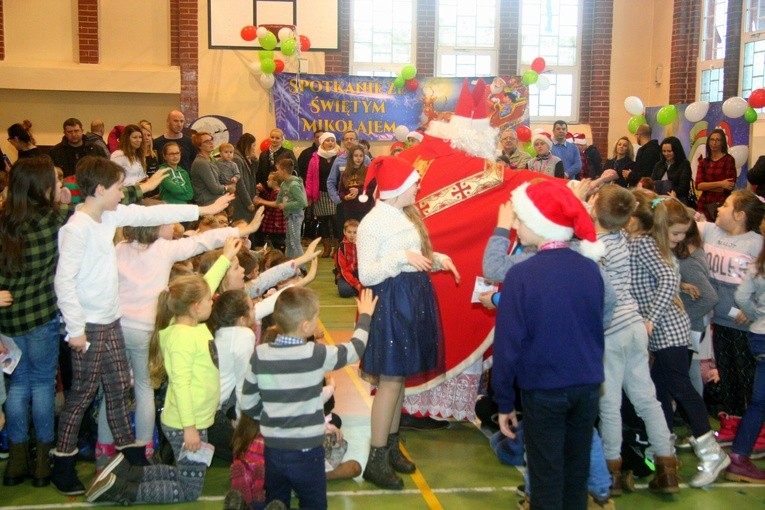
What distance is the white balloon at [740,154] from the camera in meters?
11.9

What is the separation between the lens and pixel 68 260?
4320 millimetres

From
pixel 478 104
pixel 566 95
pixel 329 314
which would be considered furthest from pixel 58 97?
pixel 478 104

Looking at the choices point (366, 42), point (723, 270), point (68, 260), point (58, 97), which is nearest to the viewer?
point (68, 260)

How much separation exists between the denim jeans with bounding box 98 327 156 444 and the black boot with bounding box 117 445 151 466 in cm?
6

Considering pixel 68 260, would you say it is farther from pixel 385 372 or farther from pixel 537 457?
pixel 537 457

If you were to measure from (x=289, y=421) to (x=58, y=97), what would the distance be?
12.6m

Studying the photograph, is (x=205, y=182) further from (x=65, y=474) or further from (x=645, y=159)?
(x=645, y=159)

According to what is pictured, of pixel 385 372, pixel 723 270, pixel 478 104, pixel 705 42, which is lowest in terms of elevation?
pixel 385 372

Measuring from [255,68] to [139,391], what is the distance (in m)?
10.9

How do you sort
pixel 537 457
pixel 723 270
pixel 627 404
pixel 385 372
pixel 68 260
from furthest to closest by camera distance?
1. pixel 723 270
2. pixel 627 404
3. pixel 385 372
4. pixel 68 260
5. pixel 537 457

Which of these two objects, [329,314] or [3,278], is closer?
[3,278]

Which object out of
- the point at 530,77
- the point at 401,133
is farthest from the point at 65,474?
the point at 530,77

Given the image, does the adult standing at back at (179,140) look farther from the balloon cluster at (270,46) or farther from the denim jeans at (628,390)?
the denim jeans at (628,390)

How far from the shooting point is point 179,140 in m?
10.7
